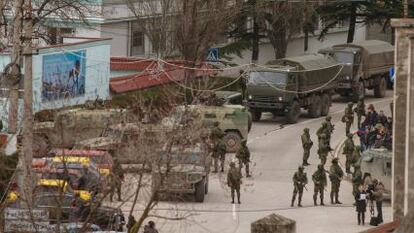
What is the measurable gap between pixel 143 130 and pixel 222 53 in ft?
103

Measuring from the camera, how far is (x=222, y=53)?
56844mm

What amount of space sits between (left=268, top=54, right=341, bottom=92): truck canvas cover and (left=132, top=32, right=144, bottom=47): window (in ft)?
36.8

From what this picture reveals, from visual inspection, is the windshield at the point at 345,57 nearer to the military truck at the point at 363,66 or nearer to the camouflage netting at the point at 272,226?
the military truck at the point at 363,66

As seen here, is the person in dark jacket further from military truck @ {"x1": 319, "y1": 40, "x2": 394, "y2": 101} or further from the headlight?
military truck @ {"x1": 319, "y1": 40, "x2": 394, "y2": 101}

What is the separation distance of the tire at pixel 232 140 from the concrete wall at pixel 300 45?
1971 centimetres

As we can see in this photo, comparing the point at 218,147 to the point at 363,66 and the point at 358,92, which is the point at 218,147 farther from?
the point at 363,66

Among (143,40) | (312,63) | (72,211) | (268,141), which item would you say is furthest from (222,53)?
(72,211)

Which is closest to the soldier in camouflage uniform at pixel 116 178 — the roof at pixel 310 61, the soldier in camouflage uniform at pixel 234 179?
the soldier in camouflage uniform at pixel 234 179

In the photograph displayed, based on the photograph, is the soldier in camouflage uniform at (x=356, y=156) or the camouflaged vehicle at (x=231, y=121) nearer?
the soldier in camouflage uniform at (x=356, y=156)

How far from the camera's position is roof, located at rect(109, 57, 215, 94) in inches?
1832

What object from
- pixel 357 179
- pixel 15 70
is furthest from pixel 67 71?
pixel 15 70

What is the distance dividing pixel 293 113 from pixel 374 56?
24.6 feet

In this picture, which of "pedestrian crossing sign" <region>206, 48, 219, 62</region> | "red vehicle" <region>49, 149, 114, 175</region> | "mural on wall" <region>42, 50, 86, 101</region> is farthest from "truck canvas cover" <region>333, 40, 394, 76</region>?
"red vehicle" <region>49, 149, 114, 175</region>

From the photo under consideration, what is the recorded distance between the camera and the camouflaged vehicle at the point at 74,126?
26859 millimetres
